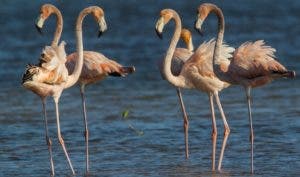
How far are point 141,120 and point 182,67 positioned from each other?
1.77 metres

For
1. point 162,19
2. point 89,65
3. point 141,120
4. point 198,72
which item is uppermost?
point 162,19

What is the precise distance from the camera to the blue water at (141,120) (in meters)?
9.43

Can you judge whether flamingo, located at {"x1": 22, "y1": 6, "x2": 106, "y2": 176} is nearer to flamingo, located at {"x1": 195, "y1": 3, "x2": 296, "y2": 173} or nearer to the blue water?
the blue water

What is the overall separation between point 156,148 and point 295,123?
1923 millimetres

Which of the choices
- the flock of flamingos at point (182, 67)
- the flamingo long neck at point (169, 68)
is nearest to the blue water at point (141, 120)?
the flock of flamingos at point (182, 67)

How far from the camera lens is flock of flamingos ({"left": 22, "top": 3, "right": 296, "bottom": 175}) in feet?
30.2

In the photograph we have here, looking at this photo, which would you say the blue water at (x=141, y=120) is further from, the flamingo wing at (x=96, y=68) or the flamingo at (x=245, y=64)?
the flamingo wing at (x=96, y=68)

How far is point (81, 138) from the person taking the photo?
10891 millimetres

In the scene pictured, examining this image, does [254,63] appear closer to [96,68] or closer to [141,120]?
[96,68]

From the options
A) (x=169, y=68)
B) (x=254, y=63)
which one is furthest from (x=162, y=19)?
(x=254, y=63)

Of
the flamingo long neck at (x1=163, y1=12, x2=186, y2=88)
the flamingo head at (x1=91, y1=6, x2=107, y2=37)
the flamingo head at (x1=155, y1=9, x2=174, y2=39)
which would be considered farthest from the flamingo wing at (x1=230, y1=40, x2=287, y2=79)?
the flamingo head at (x1=91, y1=6, x2=107, y2=37)

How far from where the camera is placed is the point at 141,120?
11.7 meters

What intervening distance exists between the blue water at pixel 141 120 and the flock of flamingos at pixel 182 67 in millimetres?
293

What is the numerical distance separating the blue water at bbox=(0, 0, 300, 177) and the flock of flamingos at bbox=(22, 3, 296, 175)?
293mm
